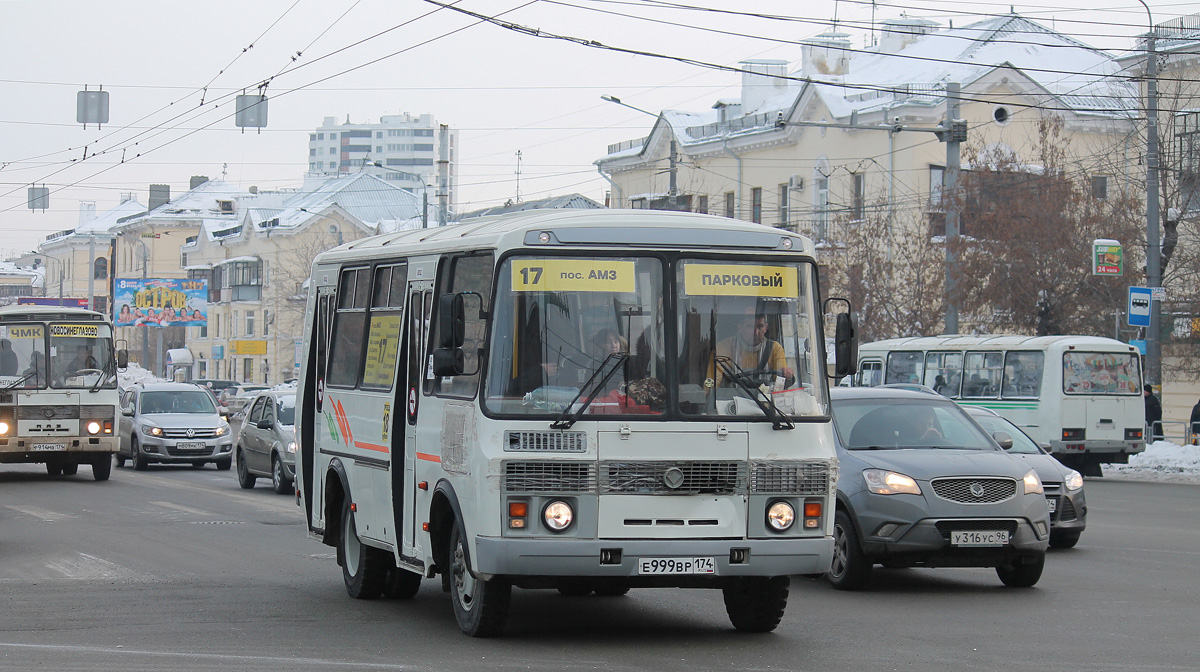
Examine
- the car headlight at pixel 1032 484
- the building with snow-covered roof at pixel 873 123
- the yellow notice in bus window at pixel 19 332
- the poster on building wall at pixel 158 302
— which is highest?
the building with snow-covered roof at pixel 873 123

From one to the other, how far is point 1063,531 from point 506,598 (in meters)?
7.64

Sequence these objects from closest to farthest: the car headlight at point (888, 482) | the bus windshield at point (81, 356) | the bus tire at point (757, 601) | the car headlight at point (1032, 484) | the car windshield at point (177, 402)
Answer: the bus tire at point (757, 601) → the car headlight at point (888, 482) → the car headlight at point (1032, 484) → the bus windshield at point (81, 356) → the car windshield at point (177, 402)

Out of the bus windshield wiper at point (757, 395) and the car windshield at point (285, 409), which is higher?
the bus windshield wiper at point (757, 395)

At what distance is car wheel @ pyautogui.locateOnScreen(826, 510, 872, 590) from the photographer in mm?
12812

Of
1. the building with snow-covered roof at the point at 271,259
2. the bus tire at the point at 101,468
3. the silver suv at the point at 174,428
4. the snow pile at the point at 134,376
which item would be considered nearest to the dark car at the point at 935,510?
the bus tire at the point at 101,468

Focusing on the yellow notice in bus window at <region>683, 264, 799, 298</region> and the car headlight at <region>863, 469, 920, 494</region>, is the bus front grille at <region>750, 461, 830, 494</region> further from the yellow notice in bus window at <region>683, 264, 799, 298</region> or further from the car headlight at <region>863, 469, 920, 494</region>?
the car headlight at <region>863, 469, 920, 494</region>

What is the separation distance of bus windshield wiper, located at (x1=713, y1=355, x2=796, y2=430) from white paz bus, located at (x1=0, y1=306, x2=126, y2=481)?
732 inches

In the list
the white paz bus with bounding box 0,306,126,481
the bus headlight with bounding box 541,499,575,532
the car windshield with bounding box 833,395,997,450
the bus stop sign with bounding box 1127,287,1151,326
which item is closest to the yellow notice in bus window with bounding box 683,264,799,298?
the bus headlight with bounding box 541,499,575,532

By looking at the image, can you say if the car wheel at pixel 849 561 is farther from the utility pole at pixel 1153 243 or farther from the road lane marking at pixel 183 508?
the utility pole at pixel 1153 243

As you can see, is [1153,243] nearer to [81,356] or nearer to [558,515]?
[81,356]

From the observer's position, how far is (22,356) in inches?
1025

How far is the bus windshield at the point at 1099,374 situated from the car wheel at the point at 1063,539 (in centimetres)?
1550

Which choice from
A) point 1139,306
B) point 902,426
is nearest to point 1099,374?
point 1139,306

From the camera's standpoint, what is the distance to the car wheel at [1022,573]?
13008 mm
